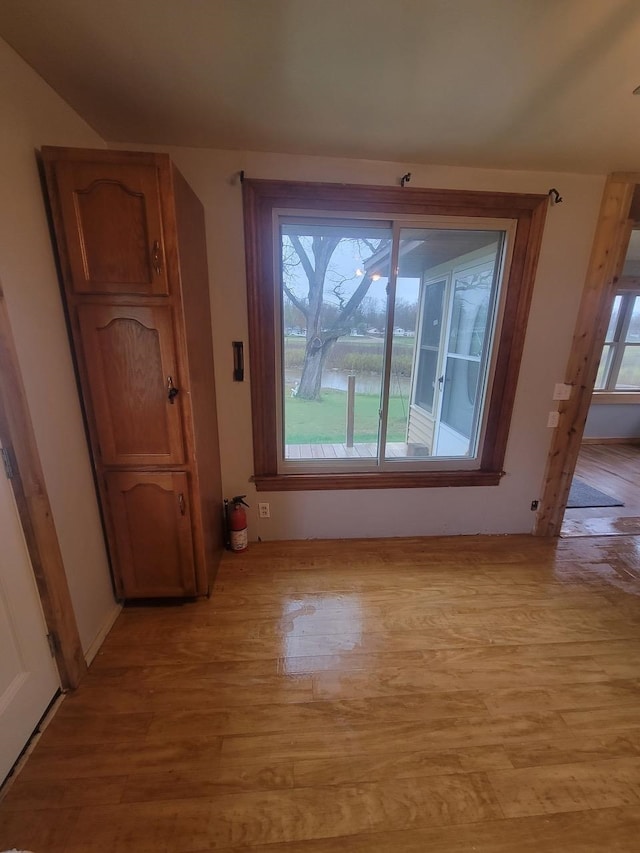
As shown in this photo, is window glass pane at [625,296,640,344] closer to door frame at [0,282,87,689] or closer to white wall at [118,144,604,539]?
white wall at [118,144,604,539]

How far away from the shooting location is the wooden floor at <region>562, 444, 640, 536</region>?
2723 mm

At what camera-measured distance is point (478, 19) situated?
1054 mm

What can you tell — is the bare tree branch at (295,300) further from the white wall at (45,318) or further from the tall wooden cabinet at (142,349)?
the white wall at (45,318)

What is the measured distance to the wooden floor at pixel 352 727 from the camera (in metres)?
1.02

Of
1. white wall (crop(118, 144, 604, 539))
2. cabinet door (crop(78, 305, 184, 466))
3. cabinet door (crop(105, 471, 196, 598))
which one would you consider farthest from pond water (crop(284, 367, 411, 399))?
cabinet door (crop(105, 471, 196, 598))

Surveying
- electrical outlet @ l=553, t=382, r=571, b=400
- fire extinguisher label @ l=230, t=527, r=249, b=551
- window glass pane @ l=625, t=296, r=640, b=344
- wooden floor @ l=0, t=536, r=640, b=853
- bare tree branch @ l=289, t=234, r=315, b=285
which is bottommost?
wooden floor @ l=0, t=536, r=640, b=853

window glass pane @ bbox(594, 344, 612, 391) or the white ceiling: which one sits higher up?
the white ceiling

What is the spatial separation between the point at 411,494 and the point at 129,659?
1860 millimetres

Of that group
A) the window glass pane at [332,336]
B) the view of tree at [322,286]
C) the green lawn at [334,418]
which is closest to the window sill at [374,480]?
the window glass pane at [332,336]

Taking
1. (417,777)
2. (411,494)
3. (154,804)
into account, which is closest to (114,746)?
(154,804)

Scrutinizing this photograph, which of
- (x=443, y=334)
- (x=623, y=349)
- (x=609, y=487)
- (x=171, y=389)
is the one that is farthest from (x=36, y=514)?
(x=623, y=349)

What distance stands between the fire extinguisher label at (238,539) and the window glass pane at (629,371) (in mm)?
5860

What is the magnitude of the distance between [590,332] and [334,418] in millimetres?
1756

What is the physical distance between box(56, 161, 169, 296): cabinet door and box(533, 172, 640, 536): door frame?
2.48 metres
